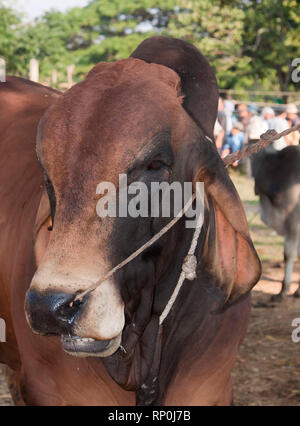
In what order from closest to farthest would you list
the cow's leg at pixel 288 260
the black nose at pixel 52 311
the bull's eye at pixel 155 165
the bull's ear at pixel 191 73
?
the black nose at pixel 52 311 → the bull's eye at pixel 155 165 → the bull's ear at pixel 191 73 → the cow's leg at pixel 288 260

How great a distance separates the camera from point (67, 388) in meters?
2.45

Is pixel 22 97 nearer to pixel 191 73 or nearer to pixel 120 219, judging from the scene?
pixel 191 73

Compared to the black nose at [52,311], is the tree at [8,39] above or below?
below

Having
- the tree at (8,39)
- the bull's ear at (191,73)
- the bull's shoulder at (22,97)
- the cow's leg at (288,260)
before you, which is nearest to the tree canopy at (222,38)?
the tree at (8,39)

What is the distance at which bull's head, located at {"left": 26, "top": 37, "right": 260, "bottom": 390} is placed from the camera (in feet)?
5.89

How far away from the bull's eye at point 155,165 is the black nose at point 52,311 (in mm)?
479

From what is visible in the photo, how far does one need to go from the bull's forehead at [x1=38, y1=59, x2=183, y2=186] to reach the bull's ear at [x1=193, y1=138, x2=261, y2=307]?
1.03 ft

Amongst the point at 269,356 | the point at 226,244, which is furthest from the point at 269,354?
the point at 226,244

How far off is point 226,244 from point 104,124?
72 centimetres

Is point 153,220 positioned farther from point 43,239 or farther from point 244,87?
point 244,87

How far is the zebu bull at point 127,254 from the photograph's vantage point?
1836mm

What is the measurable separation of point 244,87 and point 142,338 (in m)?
35.6

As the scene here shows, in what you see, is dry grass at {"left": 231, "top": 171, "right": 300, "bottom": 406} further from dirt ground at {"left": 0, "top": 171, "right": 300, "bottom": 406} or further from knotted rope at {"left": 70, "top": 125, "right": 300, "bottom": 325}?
knotted rope at {"left": 70, "top": 125, "right": 300, "bottom": 325}

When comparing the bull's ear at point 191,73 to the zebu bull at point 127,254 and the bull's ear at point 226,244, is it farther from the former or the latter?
the bull's ear at point 226,244
